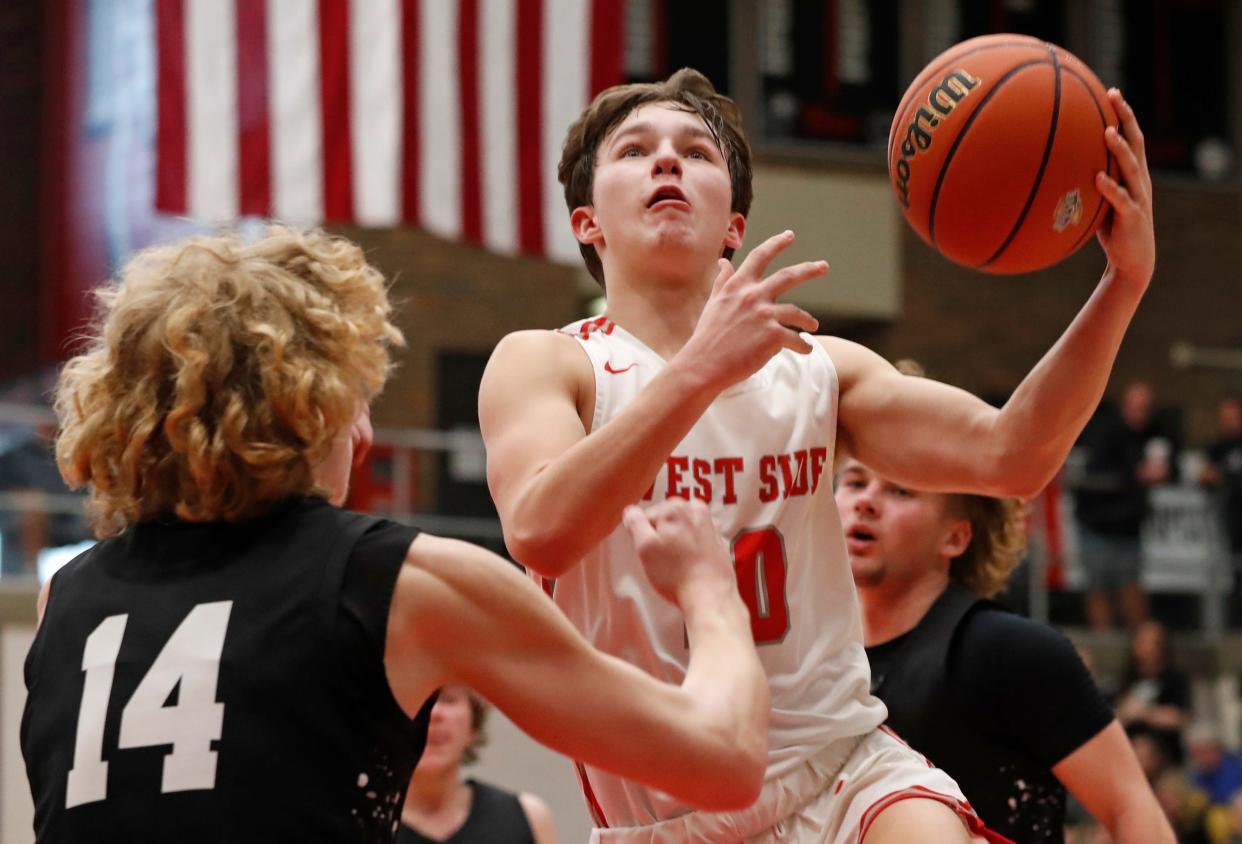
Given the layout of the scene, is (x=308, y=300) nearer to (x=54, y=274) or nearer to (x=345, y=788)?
(x=345, y=788)

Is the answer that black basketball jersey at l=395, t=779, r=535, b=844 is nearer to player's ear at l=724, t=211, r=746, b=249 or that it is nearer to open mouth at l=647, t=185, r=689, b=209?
player's ear at l=724, t=211, r=746, b=249

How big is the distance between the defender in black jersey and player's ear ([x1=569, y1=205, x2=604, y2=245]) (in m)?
1.29

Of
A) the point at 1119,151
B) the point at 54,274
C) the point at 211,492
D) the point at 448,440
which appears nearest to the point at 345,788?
the point at 211,492

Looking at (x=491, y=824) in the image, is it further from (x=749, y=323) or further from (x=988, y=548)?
(x=749, y=323)

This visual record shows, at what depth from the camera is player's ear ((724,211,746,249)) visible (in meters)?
3.67

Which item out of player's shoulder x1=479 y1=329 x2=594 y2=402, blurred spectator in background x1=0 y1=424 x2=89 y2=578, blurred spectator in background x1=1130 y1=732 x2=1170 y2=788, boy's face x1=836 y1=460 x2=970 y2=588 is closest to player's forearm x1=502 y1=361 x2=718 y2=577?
player's shoulder x1=479 y1=329 x2=594 y2=402

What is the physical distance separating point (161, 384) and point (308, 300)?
22 centimetres

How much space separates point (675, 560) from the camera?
249 cm

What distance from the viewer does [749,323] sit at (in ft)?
9.27

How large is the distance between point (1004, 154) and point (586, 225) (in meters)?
0.87

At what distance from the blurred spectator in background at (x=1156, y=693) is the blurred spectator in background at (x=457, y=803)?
20.8 feet

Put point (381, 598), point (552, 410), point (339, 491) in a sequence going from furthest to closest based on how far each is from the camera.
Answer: point (552, 410)
point (339, 491)
point (381, 598)

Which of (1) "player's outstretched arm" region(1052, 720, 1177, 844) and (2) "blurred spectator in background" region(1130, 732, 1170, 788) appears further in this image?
(2) "blurred spectator in background" region(1130, 732, 1170, 788)

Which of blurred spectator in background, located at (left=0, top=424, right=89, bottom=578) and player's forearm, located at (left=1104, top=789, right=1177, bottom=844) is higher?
player's forearm, located at (left=1104, top=789, right=1177, bottom=844)
